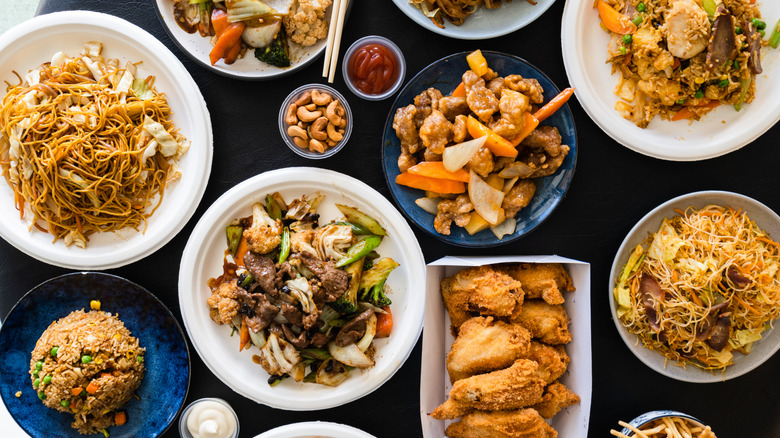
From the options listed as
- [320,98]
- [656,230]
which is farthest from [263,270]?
[656,230]

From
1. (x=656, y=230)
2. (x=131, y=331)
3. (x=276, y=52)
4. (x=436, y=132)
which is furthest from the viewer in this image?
(x=131, y=331)

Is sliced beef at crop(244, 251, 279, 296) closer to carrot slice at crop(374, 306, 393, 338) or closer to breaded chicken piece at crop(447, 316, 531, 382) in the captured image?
carrot slice at crop(374, 306, 393, 338)

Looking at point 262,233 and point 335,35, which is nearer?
point 335,35

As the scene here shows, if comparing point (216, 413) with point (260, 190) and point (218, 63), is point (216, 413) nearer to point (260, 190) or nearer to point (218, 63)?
point (260, 190)

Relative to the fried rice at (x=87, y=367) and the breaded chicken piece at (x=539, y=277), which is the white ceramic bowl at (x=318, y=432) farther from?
the breaded chicken piece at (x=539, y=277)

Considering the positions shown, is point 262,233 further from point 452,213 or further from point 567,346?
point 567,346

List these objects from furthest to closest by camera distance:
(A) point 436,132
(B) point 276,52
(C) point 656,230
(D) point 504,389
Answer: (C) point 656,230
(B) point 276,52
(A) point 436,132
(D) point 504,389
